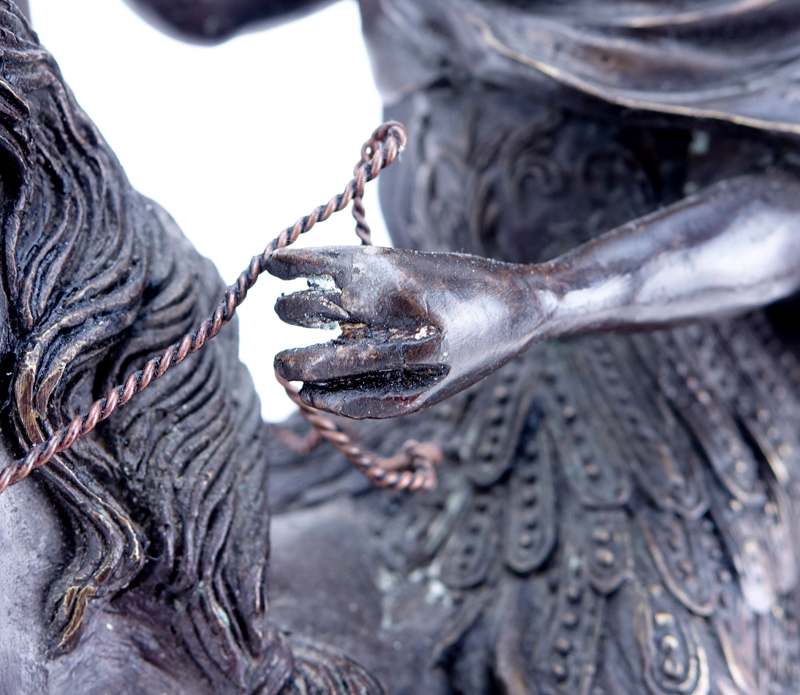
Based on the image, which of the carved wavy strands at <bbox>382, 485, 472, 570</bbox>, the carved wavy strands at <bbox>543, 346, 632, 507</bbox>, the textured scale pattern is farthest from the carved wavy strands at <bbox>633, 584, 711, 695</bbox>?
the carved wavy strands at <bbox>382, 485, 472, 570</bbox>

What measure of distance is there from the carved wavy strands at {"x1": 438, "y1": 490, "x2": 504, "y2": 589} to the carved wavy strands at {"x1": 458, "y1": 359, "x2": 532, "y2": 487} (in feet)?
0.08

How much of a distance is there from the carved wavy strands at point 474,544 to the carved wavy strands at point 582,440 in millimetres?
91

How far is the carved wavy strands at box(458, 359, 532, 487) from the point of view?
93 cm

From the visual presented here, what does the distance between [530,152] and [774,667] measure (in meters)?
0.57

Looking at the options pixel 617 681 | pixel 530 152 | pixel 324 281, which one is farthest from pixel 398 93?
pixel 617 681

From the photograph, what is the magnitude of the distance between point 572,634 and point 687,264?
36 cm

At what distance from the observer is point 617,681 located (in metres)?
0.77

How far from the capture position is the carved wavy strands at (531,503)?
0.86 meters

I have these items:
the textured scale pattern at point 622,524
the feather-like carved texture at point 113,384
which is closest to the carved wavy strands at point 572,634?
the textured scale pattern at point 622,524

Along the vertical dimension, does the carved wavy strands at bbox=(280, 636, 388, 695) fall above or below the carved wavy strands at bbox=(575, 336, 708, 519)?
below

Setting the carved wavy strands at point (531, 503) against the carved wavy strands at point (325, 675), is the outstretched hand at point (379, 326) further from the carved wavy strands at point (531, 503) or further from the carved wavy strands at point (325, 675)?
the carved wavy strands at point (531, 503)

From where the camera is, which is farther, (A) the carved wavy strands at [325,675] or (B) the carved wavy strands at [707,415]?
(B) the carved wavy strands at [707,415]

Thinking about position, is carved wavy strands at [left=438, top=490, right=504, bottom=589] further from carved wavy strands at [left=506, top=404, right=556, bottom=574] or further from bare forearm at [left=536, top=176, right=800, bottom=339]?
bare forearm at [left=536, top=176, right=800, bottom=339]

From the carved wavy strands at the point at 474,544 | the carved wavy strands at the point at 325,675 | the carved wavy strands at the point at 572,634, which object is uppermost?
the carved wavy strands at the point at 474,544
